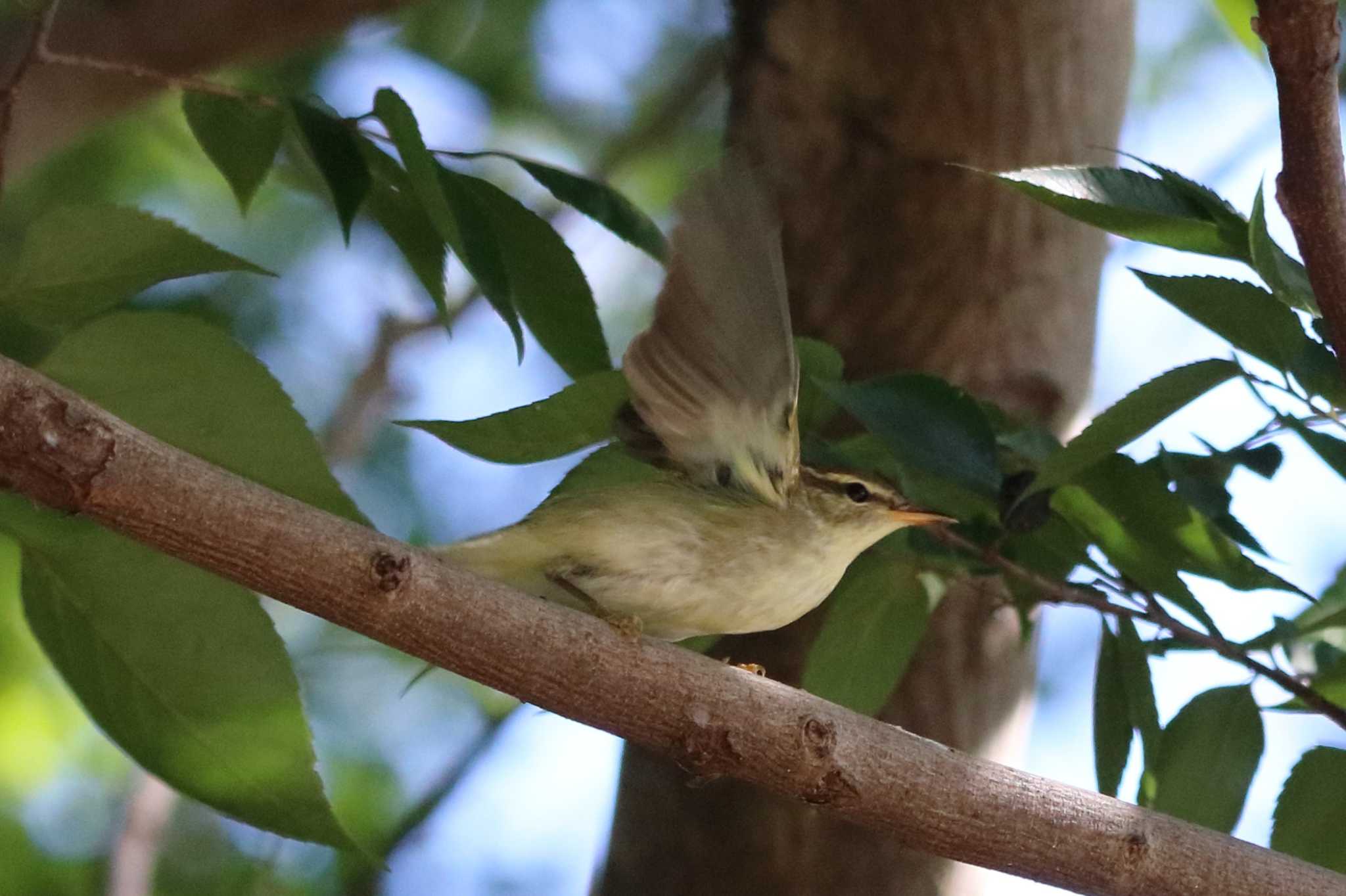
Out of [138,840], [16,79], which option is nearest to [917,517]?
[16,79]

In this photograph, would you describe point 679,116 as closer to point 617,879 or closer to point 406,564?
point 617,879

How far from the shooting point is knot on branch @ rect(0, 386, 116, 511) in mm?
1535

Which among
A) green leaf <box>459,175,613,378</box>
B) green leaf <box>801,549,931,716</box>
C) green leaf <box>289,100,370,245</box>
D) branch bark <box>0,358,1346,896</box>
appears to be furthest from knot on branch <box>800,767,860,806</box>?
green leaf <box>289,100,370,245</box>

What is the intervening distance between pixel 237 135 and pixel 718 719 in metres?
1.21

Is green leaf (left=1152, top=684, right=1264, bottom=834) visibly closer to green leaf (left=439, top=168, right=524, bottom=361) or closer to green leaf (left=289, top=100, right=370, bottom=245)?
green leaf (left=439, top=168, right=524, bottom=361)

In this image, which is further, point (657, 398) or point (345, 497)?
point (657, 398)

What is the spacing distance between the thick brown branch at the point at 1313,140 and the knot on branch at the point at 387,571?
1119mm

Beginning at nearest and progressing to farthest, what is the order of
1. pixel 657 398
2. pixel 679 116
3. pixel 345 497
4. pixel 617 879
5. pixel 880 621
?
1. pixel 345 497
2. pixel 657 398
3. pixel 880 621
4. pixel 617 879
5. pixel 679 116

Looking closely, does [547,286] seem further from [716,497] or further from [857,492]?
[857,492]

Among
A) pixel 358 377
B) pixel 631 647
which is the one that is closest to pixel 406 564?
pixel 631 647

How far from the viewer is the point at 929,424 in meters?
2.15

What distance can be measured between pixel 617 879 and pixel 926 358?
137 cm

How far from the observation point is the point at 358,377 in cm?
427

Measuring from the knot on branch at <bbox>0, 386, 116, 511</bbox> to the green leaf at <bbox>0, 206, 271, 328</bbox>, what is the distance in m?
0.39
